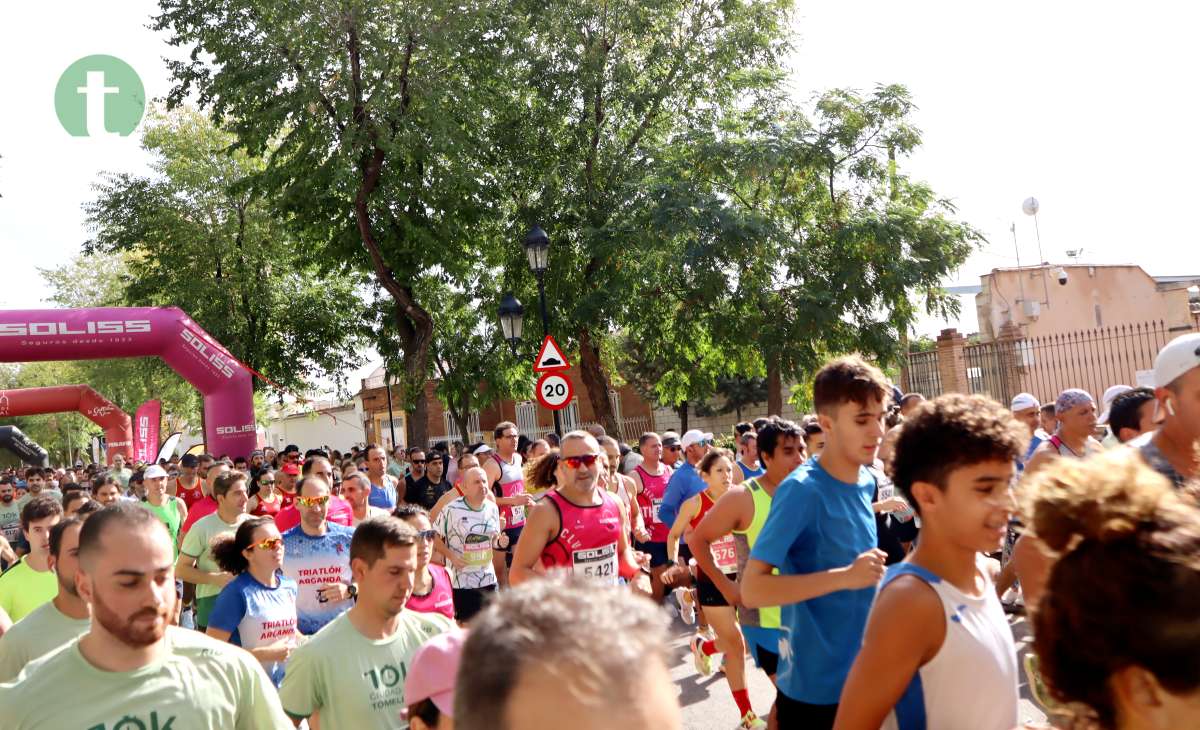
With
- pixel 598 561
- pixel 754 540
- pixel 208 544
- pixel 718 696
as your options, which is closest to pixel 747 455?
pixel 718 696

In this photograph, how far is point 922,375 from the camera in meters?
24.9

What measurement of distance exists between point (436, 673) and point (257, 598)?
3794mm

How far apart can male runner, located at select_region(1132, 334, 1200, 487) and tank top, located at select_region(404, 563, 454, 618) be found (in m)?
4.37

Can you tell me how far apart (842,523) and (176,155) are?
33286mm

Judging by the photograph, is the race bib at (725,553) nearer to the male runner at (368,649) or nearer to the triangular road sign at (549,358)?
the male runner at (368,649)

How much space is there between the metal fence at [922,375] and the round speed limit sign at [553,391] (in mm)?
12154

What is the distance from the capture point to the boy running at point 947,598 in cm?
250

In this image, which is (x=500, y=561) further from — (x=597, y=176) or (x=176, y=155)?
(x=176, y=155)

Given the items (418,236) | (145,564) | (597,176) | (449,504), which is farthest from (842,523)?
(597,176)

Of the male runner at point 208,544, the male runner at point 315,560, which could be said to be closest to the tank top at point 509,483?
the male runner at point 208,544

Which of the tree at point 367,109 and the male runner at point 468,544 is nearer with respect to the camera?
the male runner at point 468,544

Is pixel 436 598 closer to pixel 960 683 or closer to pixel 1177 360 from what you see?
pixel 1177 360

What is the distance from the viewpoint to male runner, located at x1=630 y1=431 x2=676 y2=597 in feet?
39.1

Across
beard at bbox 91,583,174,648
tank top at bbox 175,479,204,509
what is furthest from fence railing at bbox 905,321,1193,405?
beard at bbox 91,583,174,648
